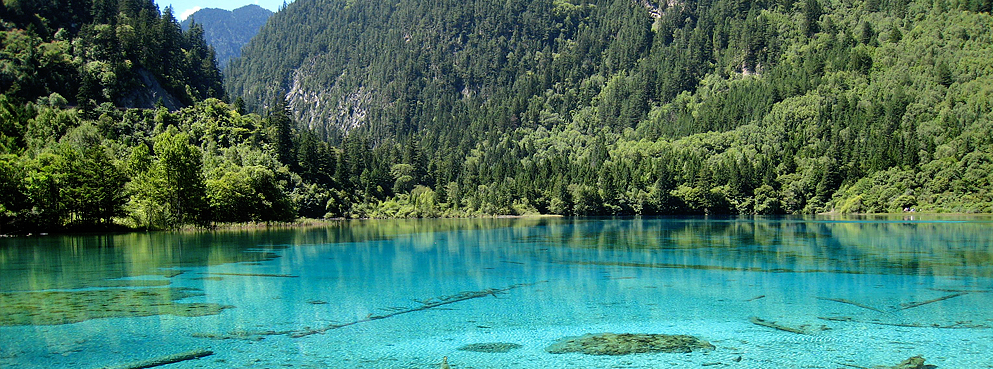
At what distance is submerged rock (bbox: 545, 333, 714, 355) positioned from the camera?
1928cm

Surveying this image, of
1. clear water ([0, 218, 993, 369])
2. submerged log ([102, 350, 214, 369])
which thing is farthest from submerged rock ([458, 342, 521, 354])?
submerged log ([102, 350, 214, 369])

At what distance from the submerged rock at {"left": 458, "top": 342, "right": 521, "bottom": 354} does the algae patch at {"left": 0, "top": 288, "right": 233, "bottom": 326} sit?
11132 millimetres

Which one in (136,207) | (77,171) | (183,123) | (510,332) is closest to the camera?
(510,332)

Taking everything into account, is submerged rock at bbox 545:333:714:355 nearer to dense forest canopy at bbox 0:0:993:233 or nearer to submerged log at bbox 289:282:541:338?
submerged log at bbox 289:282:541:338

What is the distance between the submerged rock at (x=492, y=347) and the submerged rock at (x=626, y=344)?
1.13 meters

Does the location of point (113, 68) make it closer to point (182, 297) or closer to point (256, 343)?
point (182, 297)

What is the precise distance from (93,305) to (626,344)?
823 inches

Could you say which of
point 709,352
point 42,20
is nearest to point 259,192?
point 42,20

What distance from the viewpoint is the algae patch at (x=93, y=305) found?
23977 mm

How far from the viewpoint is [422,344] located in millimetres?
20312

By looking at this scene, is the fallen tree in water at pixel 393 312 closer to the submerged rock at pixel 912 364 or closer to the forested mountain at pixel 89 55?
the submerged rock at pixel 912 364

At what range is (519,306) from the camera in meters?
26.7

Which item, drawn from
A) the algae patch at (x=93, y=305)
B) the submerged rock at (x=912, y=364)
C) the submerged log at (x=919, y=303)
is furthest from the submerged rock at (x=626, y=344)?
the algae patch at (x=93, y=305)

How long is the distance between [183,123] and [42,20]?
38.1 meters
